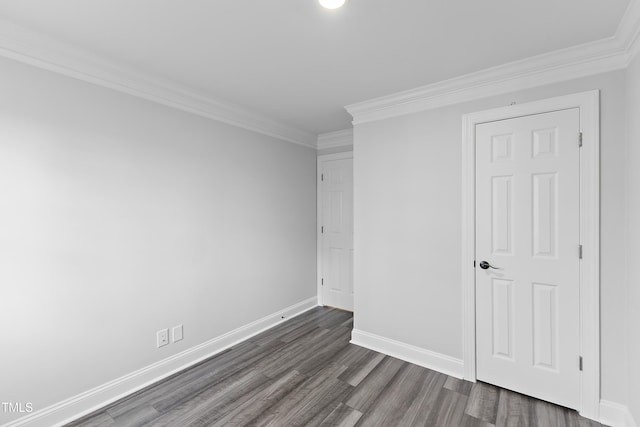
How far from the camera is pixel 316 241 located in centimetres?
427

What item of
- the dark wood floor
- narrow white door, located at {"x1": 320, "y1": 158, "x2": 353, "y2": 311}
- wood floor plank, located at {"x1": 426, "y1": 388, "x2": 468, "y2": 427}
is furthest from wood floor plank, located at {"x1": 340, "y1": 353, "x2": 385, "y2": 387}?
narrow white door, located at {"x1": 320, "y1": 158, "x2": 353, "y2": 311}

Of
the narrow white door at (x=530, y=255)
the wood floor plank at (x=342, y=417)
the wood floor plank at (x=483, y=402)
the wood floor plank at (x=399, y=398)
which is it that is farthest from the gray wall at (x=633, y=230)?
the wood floor plank at (x=342, y=417)

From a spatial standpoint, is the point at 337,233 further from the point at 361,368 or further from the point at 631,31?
the point at 631,31

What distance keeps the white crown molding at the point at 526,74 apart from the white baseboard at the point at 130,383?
2754 millimetres

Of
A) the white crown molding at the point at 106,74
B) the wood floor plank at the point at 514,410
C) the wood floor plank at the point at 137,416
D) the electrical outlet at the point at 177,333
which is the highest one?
the white crown molding at the point at 106,74

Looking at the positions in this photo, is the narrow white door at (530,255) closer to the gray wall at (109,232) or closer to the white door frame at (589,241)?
the white door frame at (589,241)

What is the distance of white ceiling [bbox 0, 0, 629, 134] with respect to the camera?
1.56m

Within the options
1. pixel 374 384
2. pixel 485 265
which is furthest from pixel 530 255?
pixel 374 384

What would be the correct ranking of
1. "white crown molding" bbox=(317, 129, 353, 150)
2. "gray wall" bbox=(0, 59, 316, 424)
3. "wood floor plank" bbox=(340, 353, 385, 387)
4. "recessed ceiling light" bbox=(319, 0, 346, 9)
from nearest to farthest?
"recessed ceiling light" bbox=(319, 0, 346, 9) < "gray wall" bbox=(0, 59, 316, 424) < "wood floor plank" bbox=(340, 353, 385, 387) < "white crown molding" bbox=(317, 129, 353, 150)

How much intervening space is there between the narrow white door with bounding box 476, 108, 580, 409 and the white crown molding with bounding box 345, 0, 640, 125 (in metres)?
0.28

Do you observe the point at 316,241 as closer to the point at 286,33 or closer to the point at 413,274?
the point at 413,274

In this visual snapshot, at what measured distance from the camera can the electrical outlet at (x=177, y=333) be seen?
8.41 ft

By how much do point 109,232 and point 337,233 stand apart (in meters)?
2.67

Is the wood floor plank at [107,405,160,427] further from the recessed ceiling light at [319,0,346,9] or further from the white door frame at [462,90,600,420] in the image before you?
the white door frame at [462,90,600,420]
